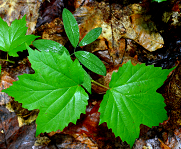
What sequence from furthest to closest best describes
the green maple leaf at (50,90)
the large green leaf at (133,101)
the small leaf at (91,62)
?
the small leaf at (91,62) < the large green leaf at (133,101) < the green maple leaf at (50,90)

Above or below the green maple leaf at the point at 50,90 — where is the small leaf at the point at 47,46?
above

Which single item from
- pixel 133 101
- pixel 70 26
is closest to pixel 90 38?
pixel 70 26

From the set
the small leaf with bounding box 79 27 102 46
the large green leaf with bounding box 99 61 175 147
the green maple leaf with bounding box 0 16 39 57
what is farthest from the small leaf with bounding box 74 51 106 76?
the green maple leaf with bounding box 0 16 39 57

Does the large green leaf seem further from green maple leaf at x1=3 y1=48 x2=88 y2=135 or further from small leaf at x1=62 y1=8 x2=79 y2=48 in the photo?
small leaf at x1=62 y1=8 x2=79 y2=48

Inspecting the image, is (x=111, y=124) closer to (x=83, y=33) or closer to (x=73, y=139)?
(x=73, y=139)

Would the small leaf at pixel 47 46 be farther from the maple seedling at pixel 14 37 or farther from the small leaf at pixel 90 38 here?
the small leaf at pixel 90 38

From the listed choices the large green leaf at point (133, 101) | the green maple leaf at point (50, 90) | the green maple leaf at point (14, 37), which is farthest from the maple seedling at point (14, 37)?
the large green leaf at point (133, 101)

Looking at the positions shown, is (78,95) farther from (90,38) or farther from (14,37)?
(14,37)
